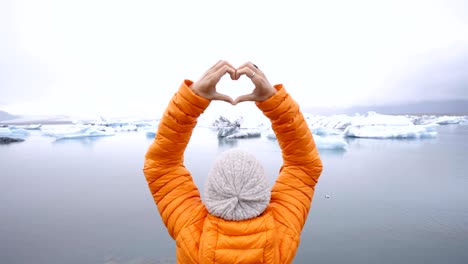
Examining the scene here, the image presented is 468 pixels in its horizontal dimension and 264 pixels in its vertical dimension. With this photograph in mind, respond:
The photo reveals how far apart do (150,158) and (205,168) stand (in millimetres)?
6761

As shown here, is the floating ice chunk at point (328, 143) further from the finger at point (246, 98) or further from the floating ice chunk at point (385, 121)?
the finger at point (246, 98)

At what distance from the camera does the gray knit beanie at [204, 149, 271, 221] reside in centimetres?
66

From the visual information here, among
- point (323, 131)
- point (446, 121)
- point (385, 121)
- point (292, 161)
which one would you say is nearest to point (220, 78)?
point (292, 161)

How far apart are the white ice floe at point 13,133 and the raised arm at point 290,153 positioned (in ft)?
67.1

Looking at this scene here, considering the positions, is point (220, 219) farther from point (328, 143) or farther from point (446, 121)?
point (446, 121)

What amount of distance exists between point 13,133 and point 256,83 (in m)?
23.6

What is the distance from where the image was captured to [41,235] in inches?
137

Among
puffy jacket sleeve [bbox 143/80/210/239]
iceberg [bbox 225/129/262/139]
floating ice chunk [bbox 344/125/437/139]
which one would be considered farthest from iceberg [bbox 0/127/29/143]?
floating ice chunk [bbox 344/125/437/139]

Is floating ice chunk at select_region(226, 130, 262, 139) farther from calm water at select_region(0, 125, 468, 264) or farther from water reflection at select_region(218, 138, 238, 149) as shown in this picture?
calm water at select_region(0, 125, 468, 264)

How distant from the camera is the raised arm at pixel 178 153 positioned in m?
0.75

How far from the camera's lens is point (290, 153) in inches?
36.7

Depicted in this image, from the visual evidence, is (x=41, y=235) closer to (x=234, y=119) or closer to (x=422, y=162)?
(x=422, y=162)

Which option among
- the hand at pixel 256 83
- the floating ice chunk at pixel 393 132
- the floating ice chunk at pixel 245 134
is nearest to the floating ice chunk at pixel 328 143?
the floating ice chunk at pixel 393 132

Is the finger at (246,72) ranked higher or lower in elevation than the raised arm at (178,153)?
higher
